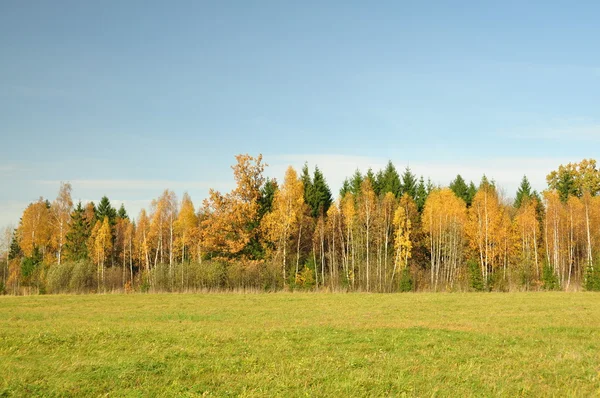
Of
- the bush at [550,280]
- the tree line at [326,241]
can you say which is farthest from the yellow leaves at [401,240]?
the bush at [550,280]

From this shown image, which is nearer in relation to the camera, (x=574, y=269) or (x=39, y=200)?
(x=574, y=269)

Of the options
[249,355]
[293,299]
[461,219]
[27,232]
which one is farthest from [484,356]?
[27,232]

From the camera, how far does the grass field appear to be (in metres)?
11.7

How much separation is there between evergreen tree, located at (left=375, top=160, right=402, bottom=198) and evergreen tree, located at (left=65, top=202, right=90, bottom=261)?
46927mm

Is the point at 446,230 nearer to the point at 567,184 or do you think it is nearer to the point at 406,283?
the point at 406,283

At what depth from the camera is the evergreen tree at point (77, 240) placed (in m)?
77.0

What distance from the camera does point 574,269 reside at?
248 ft

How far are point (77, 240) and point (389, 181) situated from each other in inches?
1962

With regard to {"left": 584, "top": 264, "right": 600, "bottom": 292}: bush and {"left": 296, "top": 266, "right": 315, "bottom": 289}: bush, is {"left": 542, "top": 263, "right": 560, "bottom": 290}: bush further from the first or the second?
{"left": 296, "top": 266, "right": 315, "bottom": 289}: bush

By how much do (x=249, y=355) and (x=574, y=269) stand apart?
242 ft

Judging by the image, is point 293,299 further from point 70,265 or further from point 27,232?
point 27,232

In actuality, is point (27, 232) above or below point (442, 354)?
above

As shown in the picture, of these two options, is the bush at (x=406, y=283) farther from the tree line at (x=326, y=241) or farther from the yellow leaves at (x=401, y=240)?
the yellow leaves at (x=401, y=240)

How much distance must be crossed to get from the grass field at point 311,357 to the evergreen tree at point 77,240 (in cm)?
5274
